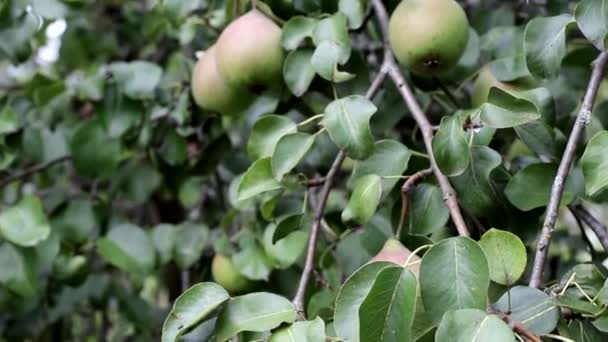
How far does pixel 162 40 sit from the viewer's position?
178cm

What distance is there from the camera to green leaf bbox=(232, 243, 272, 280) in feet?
3.23

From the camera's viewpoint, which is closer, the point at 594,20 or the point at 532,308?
the point at 532,308

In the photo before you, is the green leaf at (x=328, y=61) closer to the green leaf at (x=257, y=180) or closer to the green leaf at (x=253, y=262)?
the green leaf at (x=257, y=180)

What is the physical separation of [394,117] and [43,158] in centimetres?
60

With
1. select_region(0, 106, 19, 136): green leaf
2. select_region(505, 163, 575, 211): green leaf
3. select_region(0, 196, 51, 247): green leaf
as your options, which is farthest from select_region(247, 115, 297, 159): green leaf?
select_region(0, 106, 19, 136): green leaf

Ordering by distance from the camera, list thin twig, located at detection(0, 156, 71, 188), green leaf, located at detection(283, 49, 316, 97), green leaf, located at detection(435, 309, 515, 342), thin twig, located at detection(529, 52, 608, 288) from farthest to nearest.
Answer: thin twig, located at detection(0, 156, 71, 188), green leaf, located at detection(283, 49, 316, 97), thin twig, located at detection(529, 52, 608, 288), green leaf, located at detection(435, 309, 515, 342)

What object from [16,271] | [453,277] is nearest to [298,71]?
[453,277]

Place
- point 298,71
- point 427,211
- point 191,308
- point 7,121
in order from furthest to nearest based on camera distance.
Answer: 1. point 7,121
2. point 298,71
3. point 427,211
4. point 191,308

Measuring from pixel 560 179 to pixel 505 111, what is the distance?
0.08 meters

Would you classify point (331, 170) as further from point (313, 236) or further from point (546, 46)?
point (546, 46)

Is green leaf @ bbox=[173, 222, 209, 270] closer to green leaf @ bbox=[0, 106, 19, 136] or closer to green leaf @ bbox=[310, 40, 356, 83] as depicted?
green leaf @ bbox=[0, 106, 19, 136]

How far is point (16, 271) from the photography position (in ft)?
3.39

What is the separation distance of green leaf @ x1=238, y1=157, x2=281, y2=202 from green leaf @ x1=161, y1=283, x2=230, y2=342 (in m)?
0.14

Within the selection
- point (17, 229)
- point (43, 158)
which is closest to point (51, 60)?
point (43, 158)
